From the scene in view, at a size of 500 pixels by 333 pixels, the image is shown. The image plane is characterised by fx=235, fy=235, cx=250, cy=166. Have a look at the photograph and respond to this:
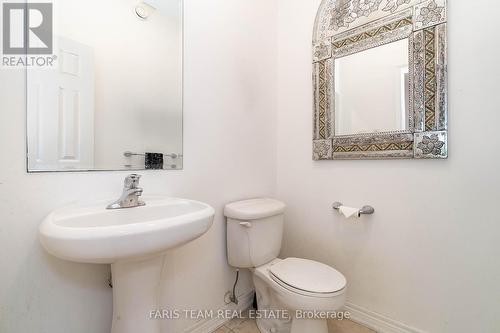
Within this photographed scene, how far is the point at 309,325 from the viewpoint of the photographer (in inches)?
43.8

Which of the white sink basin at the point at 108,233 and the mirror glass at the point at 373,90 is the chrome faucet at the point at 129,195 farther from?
the mirror glass at the point at 373,90

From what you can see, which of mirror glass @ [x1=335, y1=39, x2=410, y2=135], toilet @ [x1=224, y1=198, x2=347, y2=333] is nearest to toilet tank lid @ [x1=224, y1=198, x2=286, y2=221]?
toilet @ [x1=224, y1=198, x2=347, y2=333]

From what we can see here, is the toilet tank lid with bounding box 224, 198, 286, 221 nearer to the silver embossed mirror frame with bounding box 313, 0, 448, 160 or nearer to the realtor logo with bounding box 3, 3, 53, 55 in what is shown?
the silver embossed mirror frame with bounding box 313, 0, 448, 160

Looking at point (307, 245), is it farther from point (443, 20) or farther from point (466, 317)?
point (443, 20)

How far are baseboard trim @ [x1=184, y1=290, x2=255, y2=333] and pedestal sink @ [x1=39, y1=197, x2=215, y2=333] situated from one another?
429 millimetres

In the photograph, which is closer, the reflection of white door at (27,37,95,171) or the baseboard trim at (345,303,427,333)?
the reflection of white door at (27,37,95,171)

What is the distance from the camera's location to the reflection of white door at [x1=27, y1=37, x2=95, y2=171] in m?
0.82

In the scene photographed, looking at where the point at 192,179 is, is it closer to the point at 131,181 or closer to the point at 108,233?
the point at 131,181

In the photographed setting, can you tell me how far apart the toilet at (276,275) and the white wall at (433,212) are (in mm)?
314

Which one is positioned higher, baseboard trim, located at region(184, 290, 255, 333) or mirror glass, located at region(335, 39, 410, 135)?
mirror glass, located at region(335, 39, 410, 135)

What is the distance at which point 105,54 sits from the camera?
99cm

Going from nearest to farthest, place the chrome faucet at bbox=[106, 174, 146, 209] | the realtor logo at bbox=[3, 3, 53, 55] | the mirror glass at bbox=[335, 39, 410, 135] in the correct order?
the realtor logo at bbox=[3, 3, 53, 55]
the chrome faucet at bbox=[106, 174, 146, 209]
the mirror glass at bbox=[335, 39, 410, 135]

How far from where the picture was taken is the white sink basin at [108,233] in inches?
24.3

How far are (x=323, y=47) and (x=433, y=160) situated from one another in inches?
36.9
